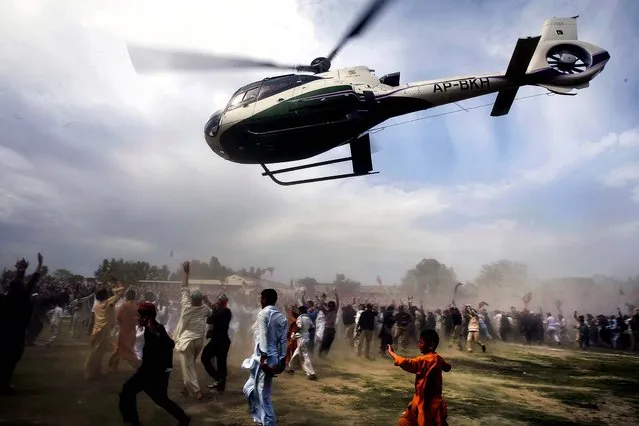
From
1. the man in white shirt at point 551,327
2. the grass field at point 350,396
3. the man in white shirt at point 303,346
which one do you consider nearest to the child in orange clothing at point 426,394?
the grass field at point 350,396

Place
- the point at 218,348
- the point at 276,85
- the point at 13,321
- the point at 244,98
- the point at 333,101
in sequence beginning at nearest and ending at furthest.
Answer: the point at 13,321
the point at 218,348
the point at 333,101
the point at 276,85
the point at 244,98

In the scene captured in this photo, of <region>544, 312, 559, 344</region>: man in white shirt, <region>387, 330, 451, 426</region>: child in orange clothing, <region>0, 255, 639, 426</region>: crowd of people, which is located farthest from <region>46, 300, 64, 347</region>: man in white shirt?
<region>544, 312, 559, 344</region>: man in white shirt

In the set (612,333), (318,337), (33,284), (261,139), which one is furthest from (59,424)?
(612,333)

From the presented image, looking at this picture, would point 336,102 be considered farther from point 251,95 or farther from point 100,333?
point 100,333

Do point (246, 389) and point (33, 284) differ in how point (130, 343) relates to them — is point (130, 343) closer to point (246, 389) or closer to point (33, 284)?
point (33, 284)

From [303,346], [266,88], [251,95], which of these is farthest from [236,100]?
[303,346]

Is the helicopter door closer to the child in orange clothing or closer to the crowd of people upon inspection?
the crowd of people

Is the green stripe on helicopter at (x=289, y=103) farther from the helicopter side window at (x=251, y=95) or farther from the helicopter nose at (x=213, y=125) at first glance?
the helicopter nose at (x=213, y=125)
